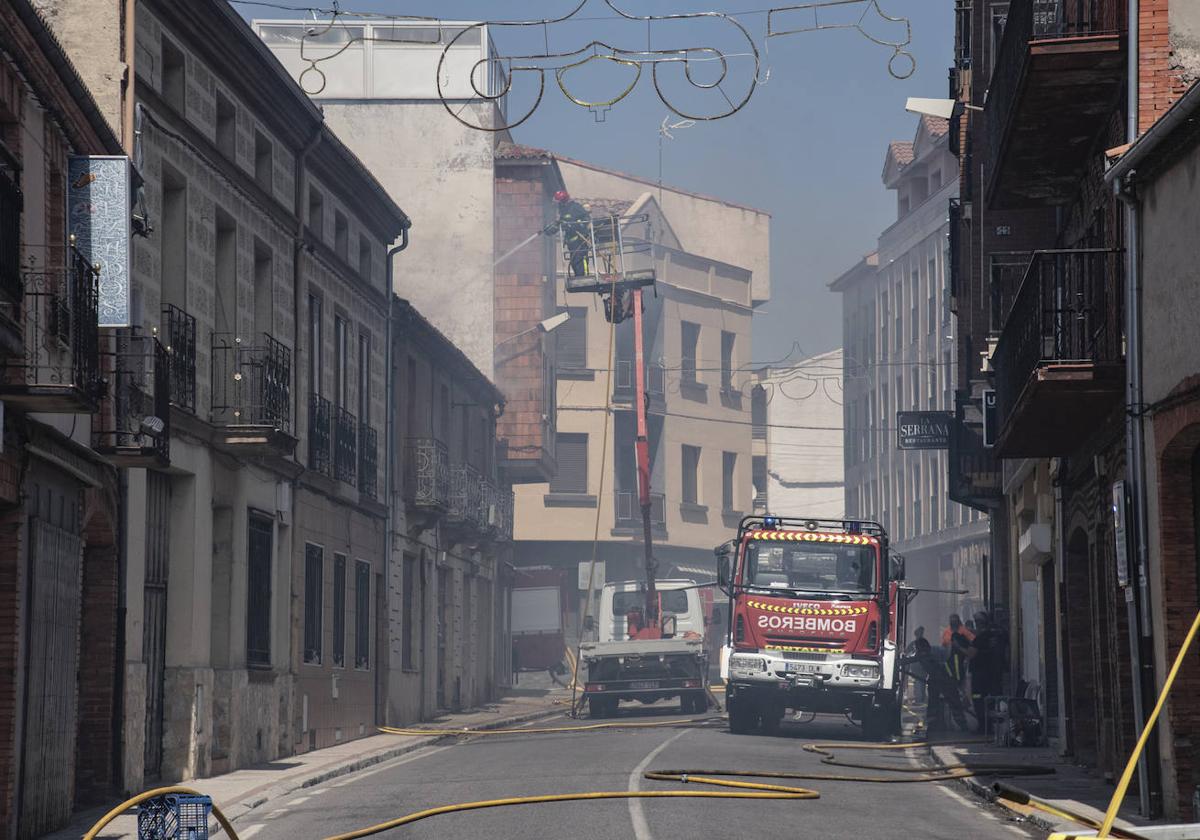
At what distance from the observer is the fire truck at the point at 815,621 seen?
92.4ft

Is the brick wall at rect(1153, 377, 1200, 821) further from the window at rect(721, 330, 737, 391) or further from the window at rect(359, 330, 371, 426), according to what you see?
the window at rect(721, 330, 737, 391)

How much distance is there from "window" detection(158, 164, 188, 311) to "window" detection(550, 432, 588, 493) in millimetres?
41688

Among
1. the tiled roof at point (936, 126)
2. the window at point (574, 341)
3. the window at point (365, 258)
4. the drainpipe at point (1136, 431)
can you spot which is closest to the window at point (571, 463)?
the window at point (574, 341)

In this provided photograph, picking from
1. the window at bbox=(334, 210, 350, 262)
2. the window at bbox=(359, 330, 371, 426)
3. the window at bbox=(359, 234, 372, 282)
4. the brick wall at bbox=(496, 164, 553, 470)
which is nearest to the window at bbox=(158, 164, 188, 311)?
the window at bbox=(334, 210, 350, 262)

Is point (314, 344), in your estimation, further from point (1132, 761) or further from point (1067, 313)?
point (1132, 761)

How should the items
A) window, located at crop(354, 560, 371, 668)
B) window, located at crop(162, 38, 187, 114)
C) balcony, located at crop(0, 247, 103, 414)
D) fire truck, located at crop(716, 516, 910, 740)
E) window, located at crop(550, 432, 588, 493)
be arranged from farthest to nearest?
window, located at crop(550, 432, 588, 493)
window, located at crop(354, 560, 371, 668)
fire truck, located at crop(716, 516, 910, 740)
window, located at crop(162, 38, 187, 114)
balcony, located at crop(0, 247, 103, 414)

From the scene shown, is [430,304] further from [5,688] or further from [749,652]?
[5,688]

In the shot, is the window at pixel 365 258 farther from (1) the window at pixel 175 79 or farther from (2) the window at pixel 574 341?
(2) the window at pixel 574 341

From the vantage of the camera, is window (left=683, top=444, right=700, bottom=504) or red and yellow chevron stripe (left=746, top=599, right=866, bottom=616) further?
window (left=683, top=444, right=700, bottom=504)

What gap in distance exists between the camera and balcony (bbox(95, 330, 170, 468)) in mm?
17719

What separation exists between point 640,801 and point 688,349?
52.6m

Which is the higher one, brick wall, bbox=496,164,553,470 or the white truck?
brick wall, bbox=496,164,553,470

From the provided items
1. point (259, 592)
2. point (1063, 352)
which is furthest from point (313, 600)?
point (1063, 352)

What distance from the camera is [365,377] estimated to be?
32.2m
